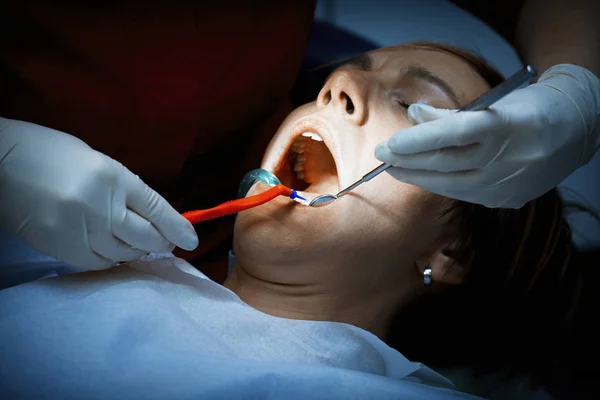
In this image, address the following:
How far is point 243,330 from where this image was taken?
1025 millimetres

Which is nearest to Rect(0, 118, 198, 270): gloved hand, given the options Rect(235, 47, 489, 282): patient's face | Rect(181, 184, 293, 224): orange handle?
Rect(181, 184, 293, 224): orange handle

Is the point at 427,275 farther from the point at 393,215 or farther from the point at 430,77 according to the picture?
the point at 430,77

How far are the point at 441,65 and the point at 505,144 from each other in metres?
0.34

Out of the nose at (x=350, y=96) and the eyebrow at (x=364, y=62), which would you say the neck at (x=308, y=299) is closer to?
the nose at (x=350, y=96)

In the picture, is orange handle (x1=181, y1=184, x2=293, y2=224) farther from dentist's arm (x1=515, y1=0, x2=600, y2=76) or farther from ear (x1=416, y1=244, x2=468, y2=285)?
dentist's arm (x1=515, y1=0, x2=600, y2=76)

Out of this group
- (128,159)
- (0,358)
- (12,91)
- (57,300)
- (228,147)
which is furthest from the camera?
(228,147)

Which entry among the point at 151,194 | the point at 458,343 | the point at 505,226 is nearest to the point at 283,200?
the point at 151,194

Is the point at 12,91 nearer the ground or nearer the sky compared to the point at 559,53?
nearer the ground

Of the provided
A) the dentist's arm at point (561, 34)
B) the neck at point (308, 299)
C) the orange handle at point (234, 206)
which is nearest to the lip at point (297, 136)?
the orange handle at point (234, 206)

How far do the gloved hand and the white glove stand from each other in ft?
1.53

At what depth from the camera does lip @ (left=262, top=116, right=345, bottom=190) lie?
1.14m

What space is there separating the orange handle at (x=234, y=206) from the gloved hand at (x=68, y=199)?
0.30 ft

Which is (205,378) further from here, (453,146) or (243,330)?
(453,146)

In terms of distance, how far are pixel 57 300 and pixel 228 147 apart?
2.18 feet
